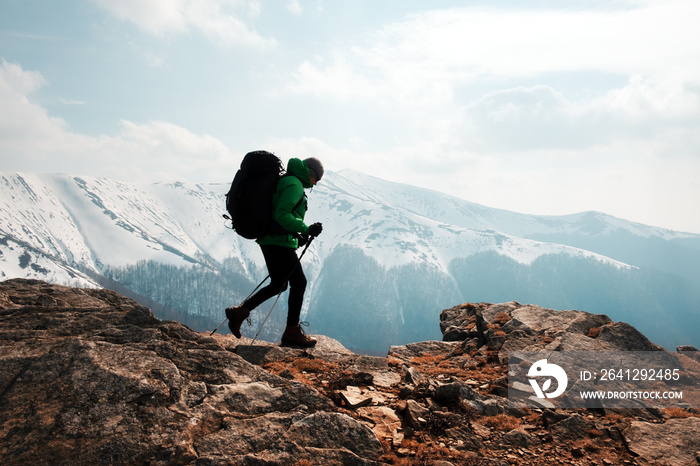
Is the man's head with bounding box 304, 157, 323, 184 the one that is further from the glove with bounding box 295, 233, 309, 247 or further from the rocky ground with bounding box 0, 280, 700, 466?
the rocky ground with bounding box 0, 280, 700, 466

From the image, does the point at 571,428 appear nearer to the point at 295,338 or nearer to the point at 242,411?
the point at 242,411

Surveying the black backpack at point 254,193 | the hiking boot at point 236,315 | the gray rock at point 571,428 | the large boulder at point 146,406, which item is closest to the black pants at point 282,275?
the hiking boot at point 236,315

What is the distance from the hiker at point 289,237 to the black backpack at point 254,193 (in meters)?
0.25

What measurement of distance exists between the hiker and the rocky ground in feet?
4.33

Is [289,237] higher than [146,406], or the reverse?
[289,237]

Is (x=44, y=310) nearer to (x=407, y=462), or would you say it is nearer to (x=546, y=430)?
(x=407, y=462)

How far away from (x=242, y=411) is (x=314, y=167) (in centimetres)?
651

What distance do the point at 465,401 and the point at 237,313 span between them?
653cm

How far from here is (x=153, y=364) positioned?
7980 mm

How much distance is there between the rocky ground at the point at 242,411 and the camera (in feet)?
20.5

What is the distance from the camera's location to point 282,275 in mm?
11820

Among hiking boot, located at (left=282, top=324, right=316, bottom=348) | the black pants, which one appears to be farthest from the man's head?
hiking boot, located at (left=282, top=324, right=316, bottom=348)

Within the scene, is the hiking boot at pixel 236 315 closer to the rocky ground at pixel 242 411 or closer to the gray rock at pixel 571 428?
the rocky ground at pixel 242 411

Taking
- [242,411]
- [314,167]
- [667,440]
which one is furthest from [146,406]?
[667,440]
